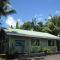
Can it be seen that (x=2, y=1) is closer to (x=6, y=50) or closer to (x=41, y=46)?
(x=6, y=50)

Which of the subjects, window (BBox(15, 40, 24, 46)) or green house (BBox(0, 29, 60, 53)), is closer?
green house (BBox(0, 29, 60, 53))

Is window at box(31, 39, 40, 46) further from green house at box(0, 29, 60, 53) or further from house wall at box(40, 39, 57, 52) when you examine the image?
house wall at box(40, 39, 57, 52)

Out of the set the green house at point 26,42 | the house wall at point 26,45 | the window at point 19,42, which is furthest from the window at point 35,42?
the window at point 19,42

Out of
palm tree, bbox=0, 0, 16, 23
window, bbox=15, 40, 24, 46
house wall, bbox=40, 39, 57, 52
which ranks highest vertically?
palm tree, bbox=0, 0, 16, 23

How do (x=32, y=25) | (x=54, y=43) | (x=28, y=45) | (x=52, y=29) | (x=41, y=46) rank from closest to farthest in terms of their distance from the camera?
(x=28, y=45), (x=41, y=46), (x=54, y=43), (x=52, y=29), (x=32, y=25)

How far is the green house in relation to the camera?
32.2 meters

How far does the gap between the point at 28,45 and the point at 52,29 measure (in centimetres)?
1635

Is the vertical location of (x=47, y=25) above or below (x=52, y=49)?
above

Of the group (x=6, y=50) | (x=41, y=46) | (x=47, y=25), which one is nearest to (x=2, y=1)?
(x=6, y=50)

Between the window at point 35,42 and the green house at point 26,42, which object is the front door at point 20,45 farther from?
the window at point 35,42

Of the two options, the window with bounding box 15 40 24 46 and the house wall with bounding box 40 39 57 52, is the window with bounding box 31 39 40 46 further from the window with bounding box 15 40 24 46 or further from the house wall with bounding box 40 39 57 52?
the window with bounding box 15 40 24 46

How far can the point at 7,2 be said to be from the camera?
3244cm

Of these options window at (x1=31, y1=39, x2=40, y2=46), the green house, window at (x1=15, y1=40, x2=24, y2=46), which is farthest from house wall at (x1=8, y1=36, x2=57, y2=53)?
window at (x1=31, y1=39, x2=40, y2=46)

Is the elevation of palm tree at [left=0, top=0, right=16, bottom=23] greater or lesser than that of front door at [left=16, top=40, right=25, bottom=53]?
greater
